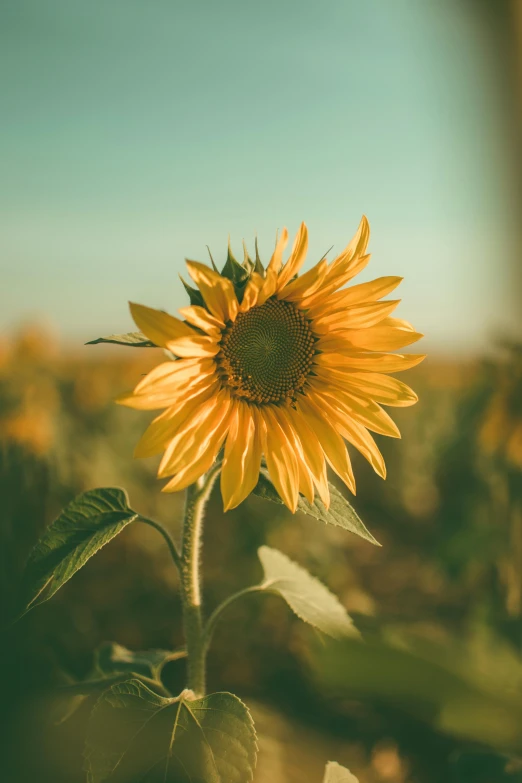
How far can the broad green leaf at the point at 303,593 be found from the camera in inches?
44.2

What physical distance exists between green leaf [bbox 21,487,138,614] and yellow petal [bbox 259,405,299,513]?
0.84ft

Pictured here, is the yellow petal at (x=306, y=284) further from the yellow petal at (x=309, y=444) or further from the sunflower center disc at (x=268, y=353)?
the yellow petal at (x=309, y=444)

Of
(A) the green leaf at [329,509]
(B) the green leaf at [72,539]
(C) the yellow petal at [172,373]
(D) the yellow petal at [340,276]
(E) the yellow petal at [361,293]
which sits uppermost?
(D) the yellow petal at [340,276]

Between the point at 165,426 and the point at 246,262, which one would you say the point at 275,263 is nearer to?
the point at 246,262

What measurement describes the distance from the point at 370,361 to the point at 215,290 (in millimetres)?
334

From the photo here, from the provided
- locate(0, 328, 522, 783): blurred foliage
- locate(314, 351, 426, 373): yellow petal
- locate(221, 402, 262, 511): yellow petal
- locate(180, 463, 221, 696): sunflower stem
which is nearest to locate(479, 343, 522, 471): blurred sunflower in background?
locate(0, 328, 522, 783): blurred foliage

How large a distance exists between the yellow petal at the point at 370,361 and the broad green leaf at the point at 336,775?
66 cm

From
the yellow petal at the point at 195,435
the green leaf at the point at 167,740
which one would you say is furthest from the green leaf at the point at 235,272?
the green leaf at the point at 167,740

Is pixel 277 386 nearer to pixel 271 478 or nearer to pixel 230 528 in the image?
pixel 271 478

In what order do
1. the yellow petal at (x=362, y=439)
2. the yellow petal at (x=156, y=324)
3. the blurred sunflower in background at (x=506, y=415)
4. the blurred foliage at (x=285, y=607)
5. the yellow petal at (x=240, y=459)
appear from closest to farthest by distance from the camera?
1. the blurred foliage at (x=285, y=607)
2. the yellow petal at (x=156, y=324)
3. the yellow petal at (x=240, y=459)
4. the yellow petal at (x=362, y=439)
5. the blurred sunflower in background at (x=506, y=415)

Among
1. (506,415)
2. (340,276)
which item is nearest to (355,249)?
(340,276)

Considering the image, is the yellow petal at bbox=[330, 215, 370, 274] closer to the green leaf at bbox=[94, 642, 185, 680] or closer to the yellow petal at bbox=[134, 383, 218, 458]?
the yellow petal at bbox=[134, 383, 218, 458]

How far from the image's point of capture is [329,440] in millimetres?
1197

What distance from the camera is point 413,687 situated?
0.20 meters
